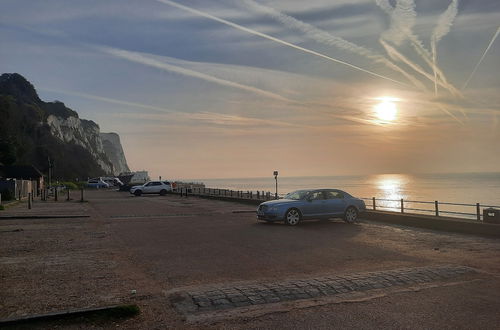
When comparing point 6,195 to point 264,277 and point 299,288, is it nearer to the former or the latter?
point 264,277

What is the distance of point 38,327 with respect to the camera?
227 inches

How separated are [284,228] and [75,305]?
11.0 m

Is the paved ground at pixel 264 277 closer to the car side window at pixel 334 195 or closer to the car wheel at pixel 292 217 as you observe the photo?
the car wheel at pixel 292 217

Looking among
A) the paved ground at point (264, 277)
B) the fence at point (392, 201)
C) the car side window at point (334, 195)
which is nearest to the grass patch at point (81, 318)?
the paved ground at point (264, 277)

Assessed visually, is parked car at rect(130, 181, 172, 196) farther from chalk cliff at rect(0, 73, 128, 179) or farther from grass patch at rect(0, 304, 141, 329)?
chalk cliff at rect(0, 73, 128, 179)

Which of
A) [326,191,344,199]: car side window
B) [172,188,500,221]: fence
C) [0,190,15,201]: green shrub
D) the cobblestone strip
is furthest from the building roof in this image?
the cobblestone strip

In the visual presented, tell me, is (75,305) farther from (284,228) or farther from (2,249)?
(284,228)

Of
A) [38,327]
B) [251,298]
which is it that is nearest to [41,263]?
[38,327]

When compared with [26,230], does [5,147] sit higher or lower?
higher

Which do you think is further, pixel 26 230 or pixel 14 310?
pixel 26 230

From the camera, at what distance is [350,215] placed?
19000 mm

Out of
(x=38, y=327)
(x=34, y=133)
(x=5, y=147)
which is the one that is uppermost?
(x=34, y=133)

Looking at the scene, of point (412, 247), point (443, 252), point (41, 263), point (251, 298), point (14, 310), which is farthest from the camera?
point (412, 247)

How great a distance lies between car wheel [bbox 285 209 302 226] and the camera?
59.3 ft
